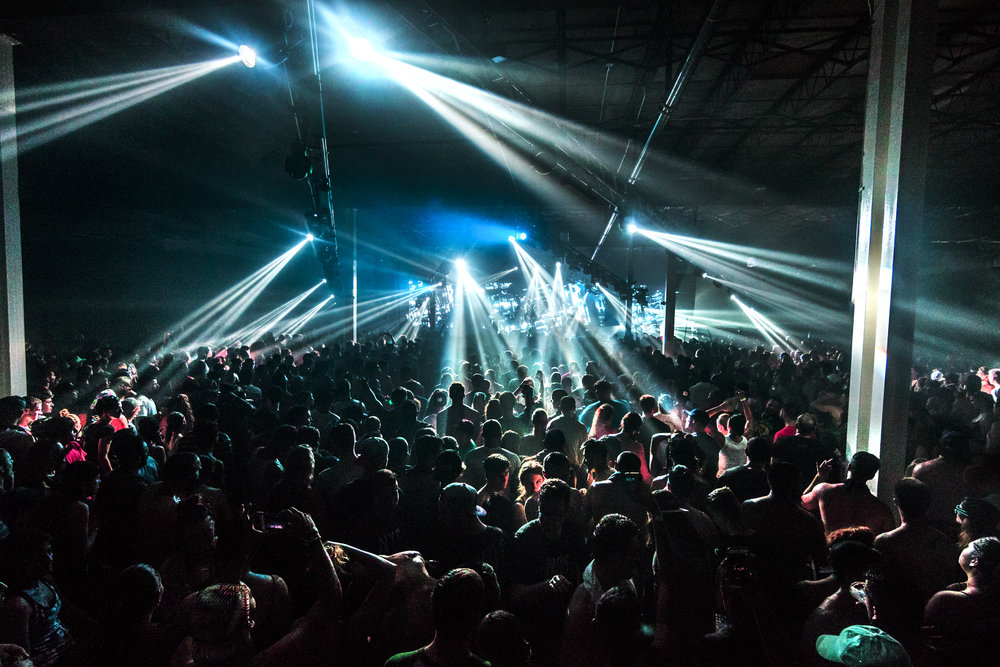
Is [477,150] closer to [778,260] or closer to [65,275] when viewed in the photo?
[65,275]

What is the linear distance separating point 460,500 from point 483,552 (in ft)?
0.91

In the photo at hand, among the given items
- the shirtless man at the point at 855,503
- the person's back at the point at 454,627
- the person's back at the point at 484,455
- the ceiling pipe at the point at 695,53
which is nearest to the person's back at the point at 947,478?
the shirtless man at the point at 855,503

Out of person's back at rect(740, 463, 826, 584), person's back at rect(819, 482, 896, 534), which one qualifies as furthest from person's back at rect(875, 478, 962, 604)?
person's back at rect(819, 482, 896, 534)

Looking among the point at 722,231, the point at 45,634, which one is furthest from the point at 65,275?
the point at 722,231

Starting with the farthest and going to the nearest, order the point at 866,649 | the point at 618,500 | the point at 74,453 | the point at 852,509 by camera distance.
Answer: the point at 74,453
the point at 852,509
the point at 618,500
the point at 866,649

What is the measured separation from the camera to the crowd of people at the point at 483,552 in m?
1.83

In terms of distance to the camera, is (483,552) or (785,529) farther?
(785,529)

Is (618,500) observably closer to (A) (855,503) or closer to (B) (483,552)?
(B) (483,552)

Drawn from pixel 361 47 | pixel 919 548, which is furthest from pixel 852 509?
pixel 361 47

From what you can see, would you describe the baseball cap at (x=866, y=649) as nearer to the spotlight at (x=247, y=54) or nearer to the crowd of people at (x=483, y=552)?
the crowd of people at (x=483, y=552)

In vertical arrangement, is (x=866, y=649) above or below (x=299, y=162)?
below

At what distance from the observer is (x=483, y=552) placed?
2648 mm

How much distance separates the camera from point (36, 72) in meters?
6.86

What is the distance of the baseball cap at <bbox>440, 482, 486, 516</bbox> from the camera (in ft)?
8.77
